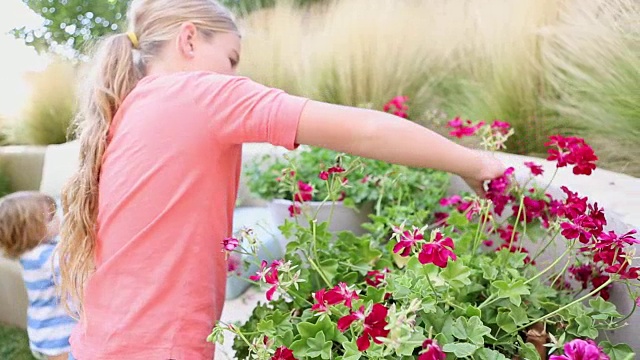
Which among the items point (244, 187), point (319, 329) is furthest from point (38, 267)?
point (319, 329)

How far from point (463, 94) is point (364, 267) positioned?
2038mm

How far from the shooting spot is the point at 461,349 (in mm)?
817

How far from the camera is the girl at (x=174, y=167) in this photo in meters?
0.96

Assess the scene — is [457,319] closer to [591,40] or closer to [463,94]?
[591,40]

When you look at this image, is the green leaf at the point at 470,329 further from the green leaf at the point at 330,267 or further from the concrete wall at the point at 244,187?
the concrete wall at the point at 244,187

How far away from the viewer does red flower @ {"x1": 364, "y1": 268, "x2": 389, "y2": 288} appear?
1112 millimetres

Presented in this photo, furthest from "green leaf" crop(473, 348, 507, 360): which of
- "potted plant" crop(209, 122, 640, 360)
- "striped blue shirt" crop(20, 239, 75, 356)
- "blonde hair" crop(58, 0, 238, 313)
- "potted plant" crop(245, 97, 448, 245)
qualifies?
"striped blue shirt" crop(20, 239, 75, 356)

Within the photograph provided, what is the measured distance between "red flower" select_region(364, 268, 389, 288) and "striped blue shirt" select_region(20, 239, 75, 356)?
1.33m

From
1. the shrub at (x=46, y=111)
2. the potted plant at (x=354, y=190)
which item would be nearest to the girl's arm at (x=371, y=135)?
the potted plant at (x=354, y=190)

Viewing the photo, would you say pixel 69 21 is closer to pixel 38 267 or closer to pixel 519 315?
pixel 38 267

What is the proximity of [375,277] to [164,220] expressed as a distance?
372 mm

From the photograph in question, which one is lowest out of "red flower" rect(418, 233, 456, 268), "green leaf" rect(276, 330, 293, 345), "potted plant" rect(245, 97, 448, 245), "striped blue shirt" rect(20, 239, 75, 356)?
"striped blue shirt" rect(20, 239, 75, 356)

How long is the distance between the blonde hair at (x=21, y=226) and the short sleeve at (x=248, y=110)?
1.41 m

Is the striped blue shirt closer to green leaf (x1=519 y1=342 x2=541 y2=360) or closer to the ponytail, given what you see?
the ponytail
